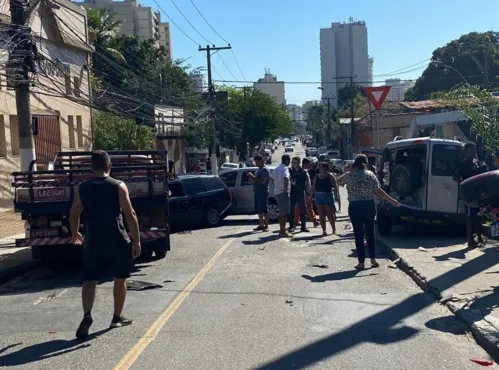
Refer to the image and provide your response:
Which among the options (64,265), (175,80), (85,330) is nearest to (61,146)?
(64,265)

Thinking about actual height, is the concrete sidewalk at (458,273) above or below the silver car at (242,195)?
below

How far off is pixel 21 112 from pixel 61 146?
12.8 meters

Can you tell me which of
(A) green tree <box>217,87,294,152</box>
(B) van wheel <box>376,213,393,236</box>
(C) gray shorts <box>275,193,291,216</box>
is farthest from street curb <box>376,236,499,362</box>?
(A) green tree <box>217,87,294,152</box>

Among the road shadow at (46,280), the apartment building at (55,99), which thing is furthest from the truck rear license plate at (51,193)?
the apartment building at (55,99)

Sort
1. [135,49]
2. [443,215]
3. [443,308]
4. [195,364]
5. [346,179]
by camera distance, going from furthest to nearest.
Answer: [135,49] < [443,215] < [346,179] < [443,308] < [195,364]

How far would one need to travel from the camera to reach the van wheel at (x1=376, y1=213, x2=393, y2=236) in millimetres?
14914

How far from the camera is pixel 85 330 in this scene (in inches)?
273

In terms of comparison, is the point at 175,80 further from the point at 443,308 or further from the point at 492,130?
the point at 443,308

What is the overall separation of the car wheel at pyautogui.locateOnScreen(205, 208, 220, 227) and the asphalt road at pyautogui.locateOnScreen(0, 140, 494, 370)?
21.2 ft

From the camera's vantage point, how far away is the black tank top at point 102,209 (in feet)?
23.1

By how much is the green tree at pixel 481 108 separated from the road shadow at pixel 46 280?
7957 millimetres

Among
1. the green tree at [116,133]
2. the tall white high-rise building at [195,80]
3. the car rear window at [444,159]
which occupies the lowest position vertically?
the car rear window at [444,159]

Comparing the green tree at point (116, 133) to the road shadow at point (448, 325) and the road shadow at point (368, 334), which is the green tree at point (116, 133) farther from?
the road shadow at point (448, 325)

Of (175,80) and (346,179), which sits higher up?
(175,80)
